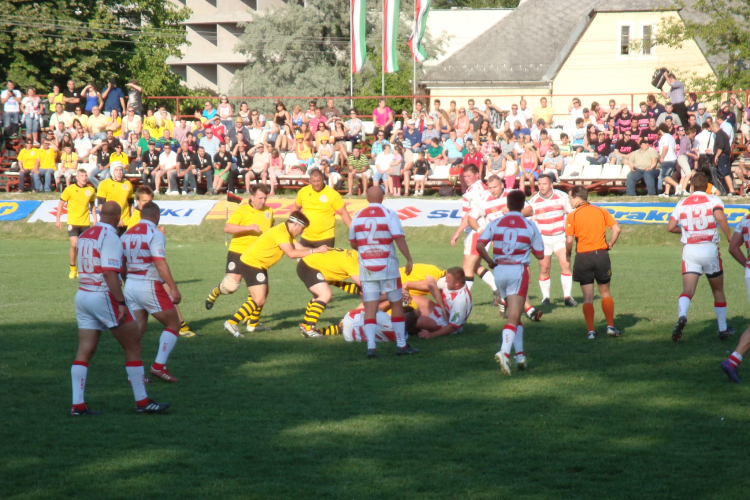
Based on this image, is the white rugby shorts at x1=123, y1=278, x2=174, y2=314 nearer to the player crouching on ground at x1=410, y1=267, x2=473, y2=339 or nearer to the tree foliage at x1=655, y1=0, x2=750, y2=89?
the player crouching on ground at x1=410, y1=267, x2=473, y2=339

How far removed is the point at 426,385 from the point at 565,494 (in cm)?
266

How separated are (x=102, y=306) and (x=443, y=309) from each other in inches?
184

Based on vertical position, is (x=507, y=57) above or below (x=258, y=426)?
above

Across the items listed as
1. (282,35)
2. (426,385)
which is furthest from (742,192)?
(282,35)

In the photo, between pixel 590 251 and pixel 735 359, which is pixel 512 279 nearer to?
pixel 590 251

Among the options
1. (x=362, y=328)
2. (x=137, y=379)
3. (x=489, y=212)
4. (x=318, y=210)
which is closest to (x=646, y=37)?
(x=489, y=212)

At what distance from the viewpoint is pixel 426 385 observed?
24.4 ft

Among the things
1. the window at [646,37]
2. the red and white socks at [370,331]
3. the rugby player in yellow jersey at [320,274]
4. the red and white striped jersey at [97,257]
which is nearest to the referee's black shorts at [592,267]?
the red and white socks at [370,331]

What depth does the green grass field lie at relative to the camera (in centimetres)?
508

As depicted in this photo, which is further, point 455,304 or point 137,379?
point 455,304

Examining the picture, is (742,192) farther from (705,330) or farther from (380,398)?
(380,398)

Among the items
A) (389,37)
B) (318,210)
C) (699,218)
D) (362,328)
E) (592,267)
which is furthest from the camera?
(389,37)

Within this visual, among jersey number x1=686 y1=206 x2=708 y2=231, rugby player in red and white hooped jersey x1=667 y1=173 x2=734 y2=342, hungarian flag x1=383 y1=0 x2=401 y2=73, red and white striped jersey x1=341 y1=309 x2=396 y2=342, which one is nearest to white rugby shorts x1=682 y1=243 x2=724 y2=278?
rugby player in red and white hooped jersey x1=667 y1=173 x2=734 y2=342

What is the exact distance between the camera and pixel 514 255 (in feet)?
26.0
